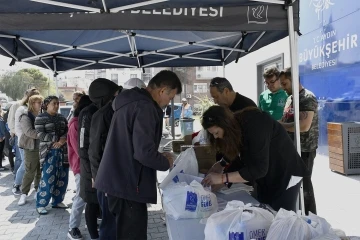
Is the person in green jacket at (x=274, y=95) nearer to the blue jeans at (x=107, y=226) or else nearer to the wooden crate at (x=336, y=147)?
the wooden crate at (x=336, y=147)

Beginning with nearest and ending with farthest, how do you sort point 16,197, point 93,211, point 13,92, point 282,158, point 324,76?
point 282,158, point 93,211, point 16,197, point 324,76, point 13,92

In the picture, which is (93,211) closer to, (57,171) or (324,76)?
(57,171)

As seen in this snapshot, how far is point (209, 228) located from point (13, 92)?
40.7 metres

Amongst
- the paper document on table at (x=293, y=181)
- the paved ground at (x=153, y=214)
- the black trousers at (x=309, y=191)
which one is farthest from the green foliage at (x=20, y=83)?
the paper document on table at (x=293, y=181)

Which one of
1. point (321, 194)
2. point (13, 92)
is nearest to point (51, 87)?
point (13, 92)

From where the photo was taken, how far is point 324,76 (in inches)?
269

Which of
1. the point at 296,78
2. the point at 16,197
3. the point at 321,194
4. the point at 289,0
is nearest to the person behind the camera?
the point at 289,0

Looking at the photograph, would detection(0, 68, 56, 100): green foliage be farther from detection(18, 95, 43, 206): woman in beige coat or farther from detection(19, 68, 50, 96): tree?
detection(18, 95, 43, 206): woman in beige coat

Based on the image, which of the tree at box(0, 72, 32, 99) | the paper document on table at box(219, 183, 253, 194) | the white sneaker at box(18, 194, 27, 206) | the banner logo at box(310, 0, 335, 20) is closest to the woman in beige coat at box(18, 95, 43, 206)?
the white sneaker at box(18, 194, 27, 206)

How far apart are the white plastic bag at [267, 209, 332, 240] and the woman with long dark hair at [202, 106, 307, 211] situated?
0.65 m

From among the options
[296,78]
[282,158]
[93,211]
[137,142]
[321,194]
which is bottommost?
[321,194]

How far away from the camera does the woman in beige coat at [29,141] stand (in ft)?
15.0

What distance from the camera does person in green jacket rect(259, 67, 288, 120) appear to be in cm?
401

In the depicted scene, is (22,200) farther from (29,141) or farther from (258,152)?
(258,152)
